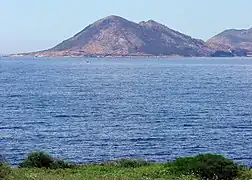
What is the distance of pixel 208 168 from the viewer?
23.8m

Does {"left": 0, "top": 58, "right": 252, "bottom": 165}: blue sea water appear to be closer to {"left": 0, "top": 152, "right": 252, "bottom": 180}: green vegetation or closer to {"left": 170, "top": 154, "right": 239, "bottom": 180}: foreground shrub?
{"left": 0, "top": 152, "right": 252, "bottom": 180}: green vegetation

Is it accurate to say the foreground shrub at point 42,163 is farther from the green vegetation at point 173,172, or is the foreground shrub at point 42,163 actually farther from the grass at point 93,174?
the grass at point 93,174

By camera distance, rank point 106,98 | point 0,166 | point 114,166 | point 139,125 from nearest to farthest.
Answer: point 0,166 < point 114,166 < point 139,125 < point 106,98

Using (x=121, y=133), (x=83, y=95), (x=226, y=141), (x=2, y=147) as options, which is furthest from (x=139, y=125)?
(x=83, y=95)

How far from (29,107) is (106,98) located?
18.2m

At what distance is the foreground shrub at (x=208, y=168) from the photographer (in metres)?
23.6

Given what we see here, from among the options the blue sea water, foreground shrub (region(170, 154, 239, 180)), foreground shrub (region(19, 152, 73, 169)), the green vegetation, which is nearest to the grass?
the green vegetation

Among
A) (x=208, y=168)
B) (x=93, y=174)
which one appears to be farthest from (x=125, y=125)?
(x=208, y=168)

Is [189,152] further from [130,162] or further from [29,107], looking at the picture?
[29,107]

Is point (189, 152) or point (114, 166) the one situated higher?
point (114, 166)

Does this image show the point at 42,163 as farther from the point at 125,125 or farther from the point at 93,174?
the point at 125,125

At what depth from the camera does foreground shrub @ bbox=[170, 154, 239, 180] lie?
2364 cm

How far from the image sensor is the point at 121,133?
53406 mm

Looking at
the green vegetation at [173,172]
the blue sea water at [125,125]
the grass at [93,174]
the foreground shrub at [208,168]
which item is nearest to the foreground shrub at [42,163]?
the green vegetation at [173,172]
